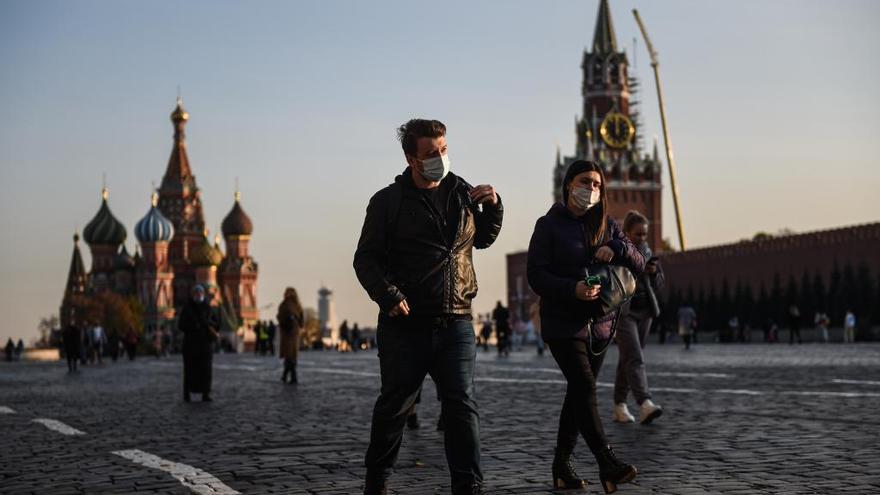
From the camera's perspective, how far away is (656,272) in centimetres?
881

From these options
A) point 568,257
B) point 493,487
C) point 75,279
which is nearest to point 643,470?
point 493,487

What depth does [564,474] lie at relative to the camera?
615cm

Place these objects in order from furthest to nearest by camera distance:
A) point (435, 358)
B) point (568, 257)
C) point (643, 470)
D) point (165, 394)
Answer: point (165, 394), point (643, 470), point (568, 257), point (435, 358)

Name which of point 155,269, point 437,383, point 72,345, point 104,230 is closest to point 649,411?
point 437,383

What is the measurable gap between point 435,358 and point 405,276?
34cm

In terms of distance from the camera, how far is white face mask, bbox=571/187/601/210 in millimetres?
6070

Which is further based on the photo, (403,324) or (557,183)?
(557,183)

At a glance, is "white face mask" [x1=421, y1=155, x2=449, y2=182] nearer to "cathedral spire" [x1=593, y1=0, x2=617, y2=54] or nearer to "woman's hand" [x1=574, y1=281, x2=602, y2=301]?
"woman's hand" [x1=574, y1=281, x2=602, y2=301]

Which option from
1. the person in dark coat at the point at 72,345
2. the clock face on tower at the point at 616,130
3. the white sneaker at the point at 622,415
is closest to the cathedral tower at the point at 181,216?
the clock face on tower at the point at 616,130

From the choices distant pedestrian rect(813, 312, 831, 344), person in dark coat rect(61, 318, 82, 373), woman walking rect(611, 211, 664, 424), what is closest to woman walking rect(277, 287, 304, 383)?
woman walking rect(611, 211, 664, 424)

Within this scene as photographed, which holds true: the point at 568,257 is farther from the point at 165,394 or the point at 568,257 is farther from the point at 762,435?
the point at 165,394

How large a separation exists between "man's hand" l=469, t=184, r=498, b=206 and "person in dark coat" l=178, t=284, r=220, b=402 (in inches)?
370

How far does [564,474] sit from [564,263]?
96 centimetres

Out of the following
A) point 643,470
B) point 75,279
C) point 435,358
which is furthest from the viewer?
point 75,279
